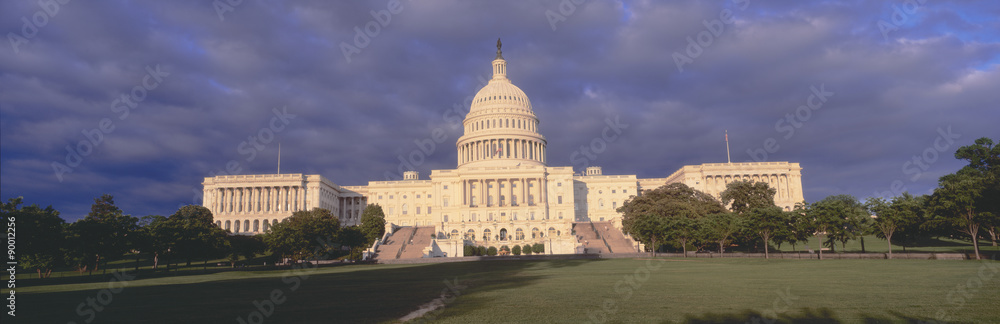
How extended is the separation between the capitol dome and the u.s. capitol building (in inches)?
9.4

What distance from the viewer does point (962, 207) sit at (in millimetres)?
43312

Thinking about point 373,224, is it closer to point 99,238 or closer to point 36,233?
point 99,238

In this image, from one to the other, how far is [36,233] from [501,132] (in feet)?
336

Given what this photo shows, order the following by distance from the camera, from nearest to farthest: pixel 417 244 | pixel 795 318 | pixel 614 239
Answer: pixel 795 318
pixel 417 244
pixel 614 239

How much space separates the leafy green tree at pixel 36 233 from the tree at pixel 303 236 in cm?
1848

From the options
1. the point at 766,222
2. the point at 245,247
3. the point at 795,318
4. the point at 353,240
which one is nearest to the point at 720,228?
the point at 766,222

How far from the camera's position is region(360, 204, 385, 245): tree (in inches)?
3369

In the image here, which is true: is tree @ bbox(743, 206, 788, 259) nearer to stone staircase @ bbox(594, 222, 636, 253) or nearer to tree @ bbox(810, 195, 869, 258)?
tree @ bbox(810, 195, 869, 258)

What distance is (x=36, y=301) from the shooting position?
22453 mm

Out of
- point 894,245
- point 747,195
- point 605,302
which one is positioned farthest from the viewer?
point 747,195

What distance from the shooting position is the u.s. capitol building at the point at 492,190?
4163 inches

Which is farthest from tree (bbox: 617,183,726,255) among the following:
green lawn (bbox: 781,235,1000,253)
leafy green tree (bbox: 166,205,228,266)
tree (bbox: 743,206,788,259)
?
leafy green tree (bbox: 166,205,228,266)

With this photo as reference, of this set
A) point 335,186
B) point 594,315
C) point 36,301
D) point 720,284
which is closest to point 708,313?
point 594,315

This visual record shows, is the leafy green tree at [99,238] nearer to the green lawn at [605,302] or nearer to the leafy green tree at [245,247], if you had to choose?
the leafy green tree at [245,247]
